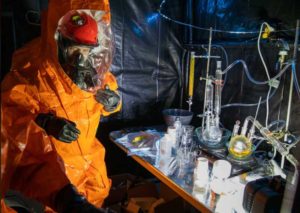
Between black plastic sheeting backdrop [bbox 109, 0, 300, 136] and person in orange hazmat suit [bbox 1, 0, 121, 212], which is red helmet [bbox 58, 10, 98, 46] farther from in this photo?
black plastic sheeting backdrop [bbox 109, 0, 300, 136]

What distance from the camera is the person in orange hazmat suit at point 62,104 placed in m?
1.13

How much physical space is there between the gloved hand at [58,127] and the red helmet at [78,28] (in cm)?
46

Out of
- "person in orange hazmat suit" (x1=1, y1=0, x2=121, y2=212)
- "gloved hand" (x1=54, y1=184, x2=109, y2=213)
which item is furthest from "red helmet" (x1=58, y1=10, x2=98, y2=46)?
"gloved hand" (x1=54, y1=184, x2=109, y2=213)

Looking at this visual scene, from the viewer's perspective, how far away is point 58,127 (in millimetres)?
1347

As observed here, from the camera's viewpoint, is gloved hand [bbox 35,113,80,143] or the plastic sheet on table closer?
gloved hand [bbox 35,113,80,143]

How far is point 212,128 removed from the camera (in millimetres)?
1716

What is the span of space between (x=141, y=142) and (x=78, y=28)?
34.2 inches

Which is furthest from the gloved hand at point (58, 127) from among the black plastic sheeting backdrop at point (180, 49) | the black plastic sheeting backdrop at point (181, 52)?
the black plastic sheeting backdrop at point (181, 52)

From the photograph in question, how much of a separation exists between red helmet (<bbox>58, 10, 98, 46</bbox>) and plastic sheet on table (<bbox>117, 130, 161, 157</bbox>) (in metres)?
0.72

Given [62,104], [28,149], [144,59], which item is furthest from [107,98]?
Answer: [144,59]

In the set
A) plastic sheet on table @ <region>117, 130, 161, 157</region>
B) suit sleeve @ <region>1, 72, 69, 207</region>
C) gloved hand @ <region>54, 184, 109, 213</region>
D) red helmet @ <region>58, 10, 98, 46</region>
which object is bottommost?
plastic sheet on table @ <region>117, 130, 161, 157</region>

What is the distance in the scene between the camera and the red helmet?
4.66 feet

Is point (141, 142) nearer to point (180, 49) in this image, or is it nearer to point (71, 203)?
point (71, 203)

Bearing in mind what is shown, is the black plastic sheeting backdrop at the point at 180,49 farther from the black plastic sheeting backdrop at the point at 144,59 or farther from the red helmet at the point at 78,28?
the red helmet at the point at 78,28
